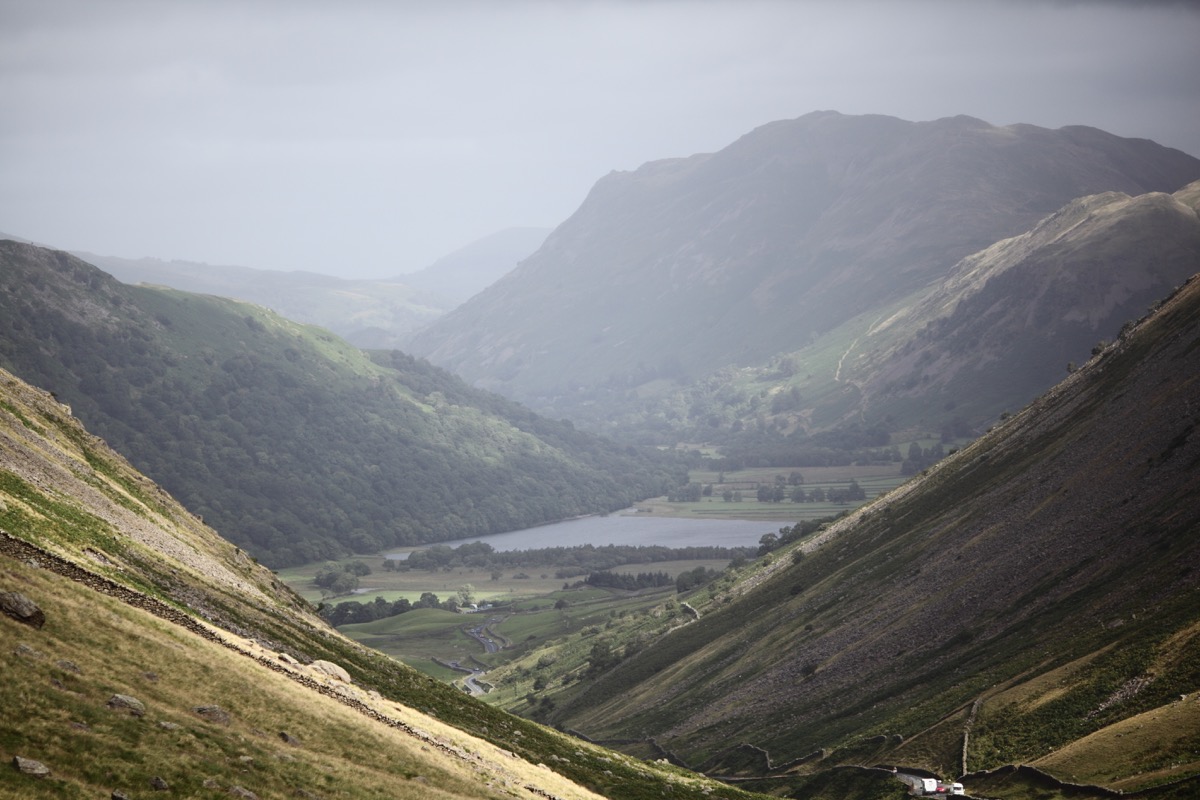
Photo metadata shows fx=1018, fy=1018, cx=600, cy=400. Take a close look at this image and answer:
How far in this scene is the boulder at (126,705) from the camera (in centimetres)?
4072

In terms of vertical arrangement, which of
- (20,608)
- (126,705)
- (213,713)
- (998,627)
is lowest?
(213,713)

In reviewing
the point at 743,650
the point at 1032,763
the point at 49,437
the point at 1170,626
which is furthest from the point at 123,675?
the point at 743,650

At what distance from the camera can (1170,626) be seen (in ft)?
272

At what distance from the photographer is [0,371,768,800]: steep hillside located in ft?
123

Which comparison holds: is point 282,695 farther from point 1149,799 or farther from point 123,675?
point 1149,799

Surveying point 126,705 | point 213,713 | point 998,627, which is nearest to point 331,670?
point 213,713

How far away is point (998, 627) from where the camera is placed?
10981 centimetres

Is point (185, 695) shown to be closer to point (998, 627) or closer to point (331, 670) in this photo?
point (331, 670)

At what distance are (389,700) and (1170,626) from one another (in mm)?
62367

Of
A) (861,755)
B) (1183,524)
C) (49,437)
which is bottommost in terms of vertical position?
(861,755)

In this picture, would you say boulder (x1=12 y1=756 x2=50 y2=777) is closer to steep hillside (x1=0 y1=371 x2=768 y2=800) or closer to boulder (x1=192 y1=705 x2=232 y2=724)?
steep hillside (x1=0 y1=371 x2=768 y2=800)

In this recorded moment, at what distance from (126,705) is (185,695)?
14.8 feet

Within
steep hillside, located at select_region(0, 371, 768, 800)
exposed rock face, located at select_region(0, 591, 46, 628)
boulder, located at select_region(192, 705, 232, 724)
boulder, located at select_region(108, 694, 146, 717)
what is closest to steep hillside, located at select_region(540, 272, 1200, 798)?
steep hillside, located at select_region(0, 371, 768, 800)

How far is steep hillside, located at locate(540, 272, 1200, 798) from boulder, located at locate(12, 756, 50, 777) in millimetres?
59310
